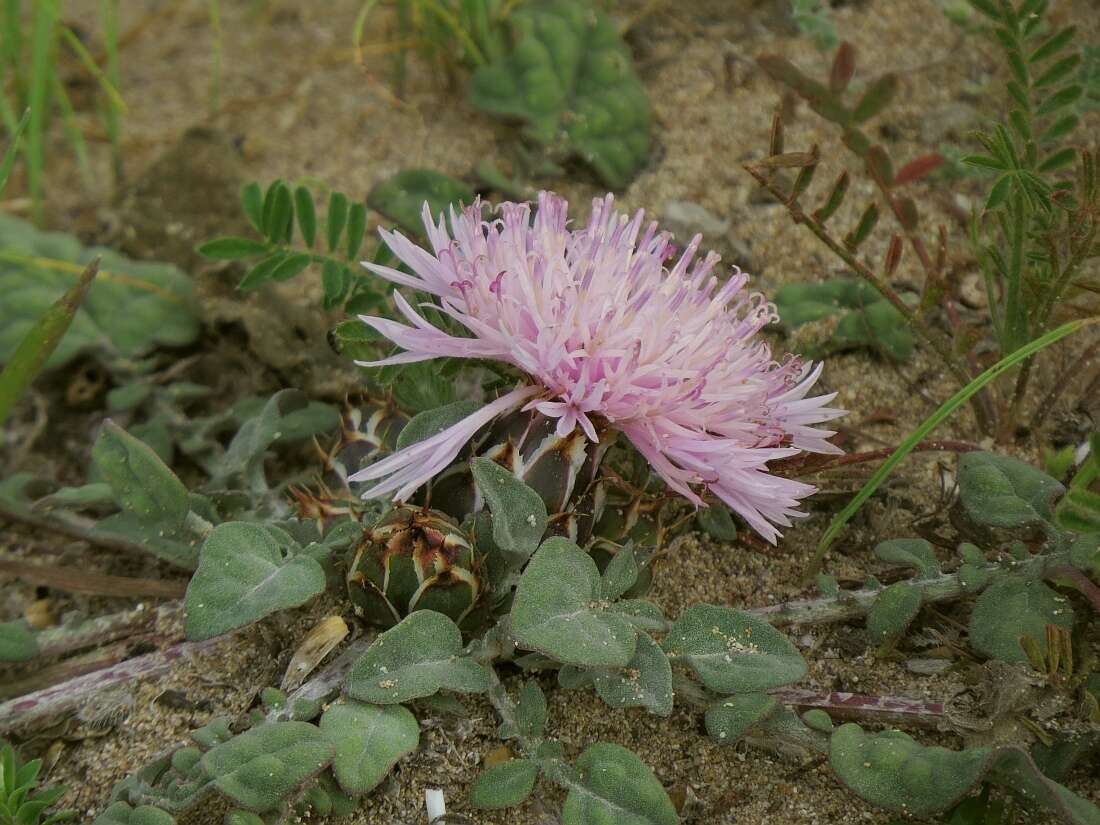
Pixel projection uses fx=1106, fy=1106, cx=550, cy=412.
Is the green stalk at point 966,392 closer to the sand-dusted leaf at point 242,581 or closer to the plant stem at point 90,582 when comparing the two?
the sand-dusted leaf at point 242,581

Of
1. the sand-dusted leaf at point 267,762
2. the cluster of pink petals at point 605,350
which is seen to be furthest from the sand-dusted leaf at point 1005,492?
the sand-dusted leaf at point 267,762

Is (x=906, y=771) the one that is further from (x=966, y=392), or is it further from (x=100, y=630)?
(x=100, y=630)

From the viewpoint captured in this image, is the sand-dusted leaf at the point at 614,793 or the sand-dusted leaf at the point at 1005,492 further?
the sand-dusted leaf at the point at 1005,492

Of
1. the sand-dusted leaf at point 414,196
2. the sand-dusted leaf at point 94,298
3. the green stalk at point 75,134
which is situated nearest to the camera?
the sand-dusted leaf at point 414,196

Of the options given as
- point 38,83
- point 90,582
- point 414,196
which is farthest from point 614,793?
point 38,83

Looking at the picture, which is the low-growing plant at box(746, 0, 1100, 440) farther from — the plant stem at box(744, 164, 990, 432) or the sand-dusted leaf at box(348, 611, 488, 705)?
the sand-dusted leaf at box(348, 611, 488, 705)
